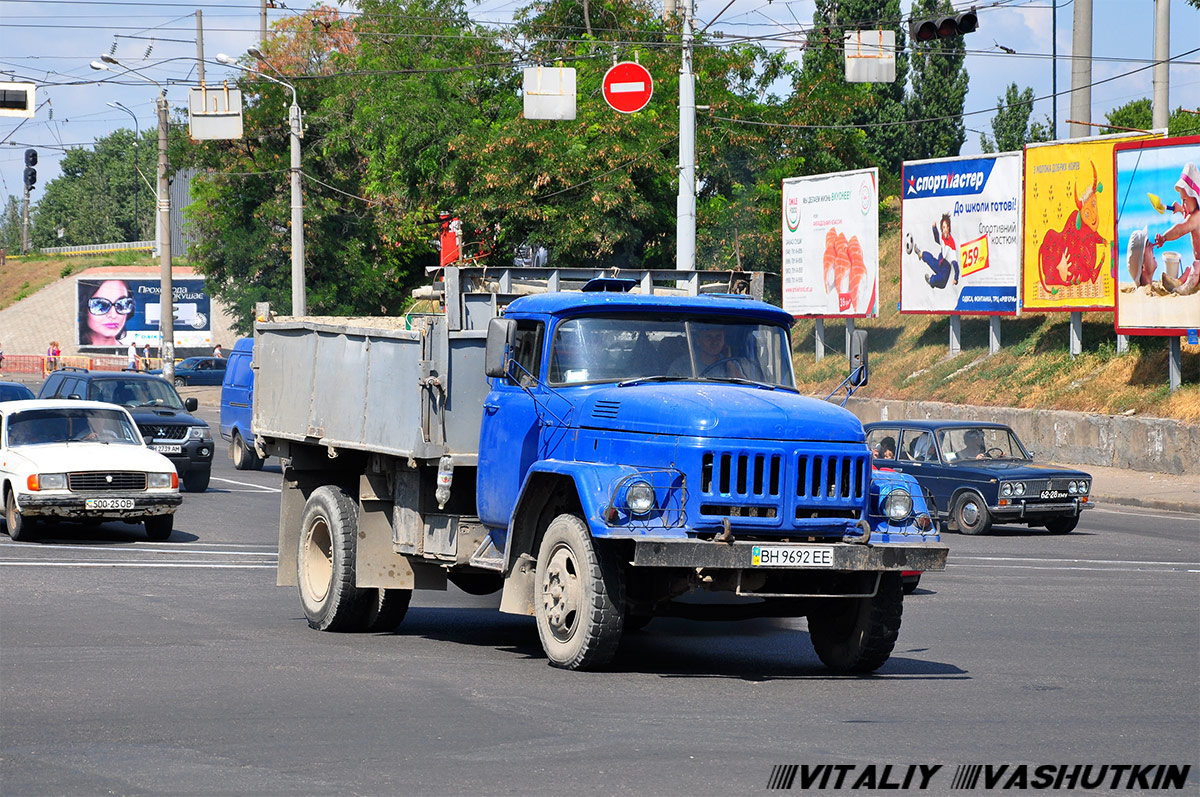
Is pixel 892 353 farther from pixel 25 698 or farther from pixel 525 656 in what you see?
pixel 25 698

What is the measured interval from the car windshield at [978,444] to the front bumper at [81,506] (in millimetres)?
11122

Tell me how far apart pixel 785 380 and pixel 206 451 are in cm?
1783

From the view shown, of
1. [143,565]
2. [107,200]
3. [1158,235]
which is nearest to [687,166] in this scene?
[1158,235]

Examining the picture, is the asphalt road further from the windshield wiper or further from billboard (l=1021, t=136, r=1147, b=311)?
billboard (l=1021, t=136, r=1147, b=311)

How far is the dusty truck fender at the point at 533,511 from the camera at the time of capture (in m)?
10.2

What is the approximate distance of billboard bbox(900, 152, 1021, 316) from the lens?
39.0m

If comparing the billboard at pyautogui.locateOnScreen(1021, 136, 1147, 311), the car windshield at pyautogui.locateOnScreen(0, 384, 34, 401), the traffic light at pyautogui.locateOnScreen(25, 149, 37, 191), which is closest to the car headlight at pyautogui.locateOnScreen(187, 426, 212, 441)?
the car windshield at pyautogui.locateOnScreen(0, 384, 34, 401)

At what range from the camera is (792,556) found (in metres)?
9.70

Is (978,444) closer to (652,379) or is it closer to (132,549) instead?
(132,549)

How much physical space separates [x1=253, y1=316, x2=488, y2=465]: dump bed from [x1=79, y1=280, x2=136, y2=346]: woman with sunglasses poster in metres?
91.6

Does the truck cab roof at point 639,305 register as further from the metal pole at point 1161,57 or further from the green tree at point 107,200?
the green tree at point 107,200

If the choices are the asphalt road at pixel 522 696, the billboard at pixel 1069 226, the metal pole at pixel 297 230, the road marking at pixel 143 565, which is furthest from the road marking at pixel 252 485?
the billboard at pixel 1069 226

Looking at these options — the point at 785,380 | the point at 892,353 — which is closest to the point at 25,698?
the point at 785,380

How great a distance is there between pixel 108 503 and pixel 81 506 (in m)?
0.31
